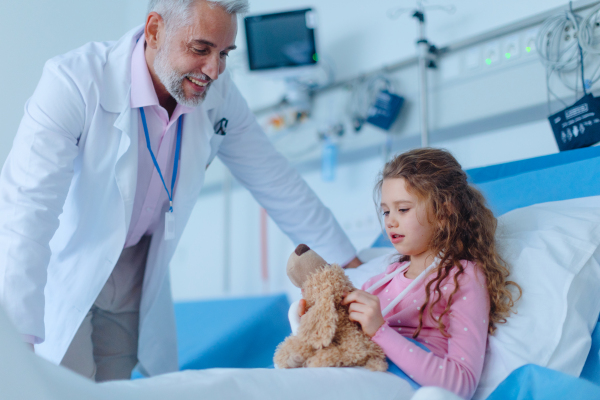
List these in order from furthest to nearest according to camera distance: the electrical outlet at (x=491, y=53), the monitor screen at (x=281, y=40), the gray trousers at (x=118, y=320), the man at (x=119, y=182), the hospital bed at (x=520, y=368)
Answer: the monitor screen at (x=281, y=40)
the electrical outlet at (x=491, y=53)
the gray trousers at (x=118, y=320)
the man at (x=119, y=182)
the hospital bed at (x=520, y=368)

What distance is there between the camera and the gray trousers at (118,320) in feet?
5.20

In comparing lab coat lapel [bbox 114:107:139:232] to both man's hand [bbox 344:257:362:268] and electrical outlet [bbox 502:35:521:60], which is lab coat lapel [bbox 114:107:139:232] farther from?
electrical outlet [bbox 502:35:521:60]

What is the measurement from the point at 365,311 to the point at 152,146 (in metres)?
0.85

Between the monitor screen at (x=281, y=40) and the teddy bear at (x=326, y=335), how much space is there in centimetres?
175

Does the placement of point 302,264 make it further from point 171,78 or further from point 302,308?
point 171,78

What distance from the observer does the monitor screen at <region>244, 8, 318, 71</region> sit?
8.41 ft

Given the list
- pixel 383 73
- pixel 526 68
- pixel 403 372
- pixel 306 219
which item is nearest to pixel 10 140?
pixel 306 219

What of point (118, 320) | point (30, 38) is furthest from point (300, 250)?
point (30, 38)

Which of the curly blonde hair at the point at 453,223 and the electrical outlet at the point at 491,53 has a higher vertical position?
the electrical outlet at the point at 491,53

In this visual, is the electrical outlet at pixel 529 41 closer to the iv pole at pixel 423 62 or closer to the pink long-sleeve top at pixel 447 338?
the iv pole at pixel 423 62

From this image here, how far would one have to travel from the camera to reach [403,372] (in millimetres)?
997

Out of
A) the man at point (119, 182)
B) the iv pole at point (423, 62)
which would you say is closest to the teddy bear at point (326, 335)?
the man at point (119, 182)

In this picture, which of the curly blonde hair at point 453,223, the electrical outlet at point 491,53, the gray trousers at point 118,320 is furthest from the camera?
the electrical outlet at point 491,53

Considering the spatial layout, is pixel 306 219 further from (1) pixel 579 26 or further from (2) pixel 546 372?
(1) pixel 579 26
